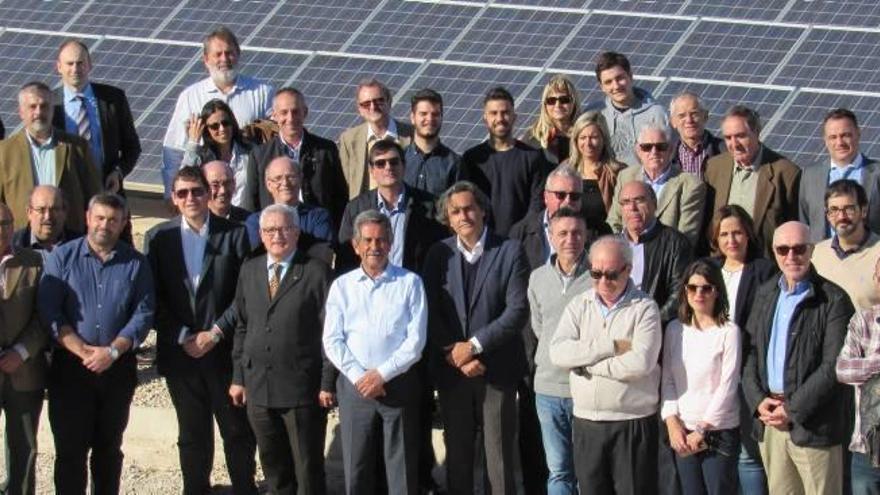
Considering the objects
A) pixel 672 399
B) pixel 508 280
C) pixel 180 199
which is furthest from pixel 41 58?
pixel 672 399

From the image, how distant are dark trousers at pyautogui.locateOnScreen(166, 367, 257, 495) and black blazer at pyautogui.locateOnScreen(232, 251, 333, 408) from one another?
13.7 inches

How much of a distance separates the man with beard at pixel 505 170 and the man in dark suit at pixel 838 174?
152 centimetres

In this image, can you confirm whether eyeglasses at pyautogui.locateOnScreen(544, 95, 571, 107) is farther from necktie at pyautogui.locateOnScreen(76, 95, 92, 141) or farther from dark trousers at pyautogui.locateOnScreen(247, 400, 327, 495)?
necktie at pyautogui.locateOnScreen(76, 95, 92, 141)

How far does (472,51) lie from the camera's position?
1574 centimetres

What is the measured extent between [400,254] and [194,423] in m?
1.46

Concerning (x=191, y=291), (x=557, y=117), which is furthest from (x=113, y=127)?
(x=557, y=117)

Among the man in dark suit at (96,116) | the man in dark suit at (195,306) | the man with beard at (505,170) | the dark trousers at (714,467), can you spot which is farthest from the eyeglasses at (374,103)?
the dark trousers at (714,467)

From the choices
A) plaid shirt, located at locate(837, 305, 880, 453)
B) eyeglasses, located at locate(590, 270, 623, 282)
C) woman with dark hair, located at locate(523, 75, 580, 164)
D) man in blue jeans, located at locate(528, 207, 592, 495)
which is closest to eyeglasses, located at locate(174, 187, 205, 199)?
man in blue jeans, located at locate(528, 207, 592, 495)

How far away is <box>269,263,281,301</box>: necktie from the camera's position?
11.5 meters

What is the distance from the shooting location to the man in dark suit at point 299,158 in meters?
12.5

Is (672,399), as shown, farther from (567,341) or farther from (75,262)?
(75,262)

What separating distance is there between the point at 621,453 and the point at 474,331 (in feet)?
3.55

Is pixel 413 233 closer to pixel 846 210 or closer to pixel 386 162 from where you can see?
pixel 386 162

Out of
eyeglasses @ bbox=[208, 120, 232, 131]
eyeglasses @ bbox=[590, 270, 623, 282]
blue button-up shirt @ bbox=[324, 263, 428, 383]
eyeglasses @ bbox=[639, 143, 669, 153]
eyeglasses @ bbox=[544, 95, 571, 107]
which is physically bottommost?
blue button-up shirt @ bbox=[324, 263, 428, 383]
